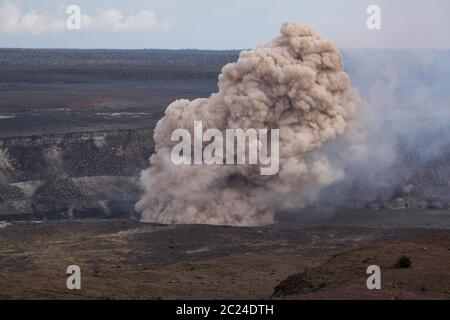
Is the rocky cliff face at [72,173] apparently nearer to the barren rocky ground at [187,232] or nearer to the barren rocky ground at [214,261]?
the barren rocky ground at [187,232]

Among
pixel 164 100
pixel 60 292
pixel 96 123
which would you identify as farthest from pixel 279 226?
pixel 164 100

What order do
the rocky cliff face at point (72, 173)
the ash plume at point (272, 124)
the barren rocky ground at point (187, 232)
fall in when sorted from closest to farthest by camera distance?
the barren rocky ground at point (187, 232), the ash plume at point (272, 124), the rocky cliff face at point (72, 173)

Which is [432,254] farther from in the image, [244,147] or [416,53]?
[416,53]

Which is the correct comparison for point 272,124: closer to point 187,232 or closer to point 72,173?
point 187,232

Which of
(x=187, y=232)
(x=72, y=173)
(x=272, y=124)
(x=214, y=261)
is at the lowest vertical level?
(x=214, y=261)

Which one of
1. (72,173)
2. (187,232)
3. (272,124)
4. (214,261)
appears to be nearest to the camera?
(214,261)

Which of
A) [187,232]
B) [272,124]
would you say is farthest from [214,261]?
[272,124]

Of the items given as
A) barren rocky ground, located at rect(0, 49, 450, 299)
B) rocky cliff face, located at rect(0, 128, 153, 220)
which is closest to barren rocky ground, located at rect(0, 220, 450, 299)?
barren rocky ground, located at rect(0, 49, 450, 299)

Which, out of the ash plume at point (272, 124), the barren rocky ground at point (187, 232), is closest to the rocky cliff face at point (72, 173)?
the barren rocky ground at point (187, 232)

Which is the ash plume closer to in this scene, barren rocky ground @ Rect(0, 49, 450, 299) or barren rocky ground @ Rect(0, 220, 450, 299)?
barren rocky ground @ Rect(0, 49, 450, 299)
